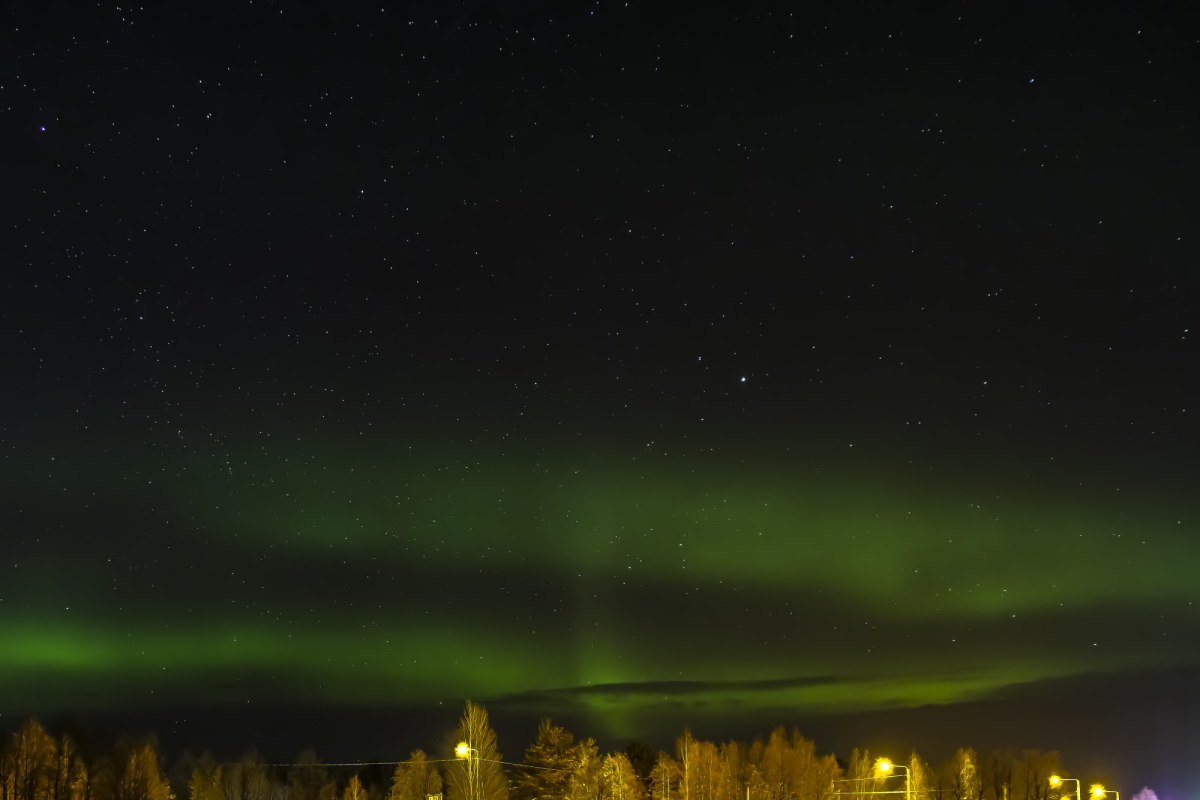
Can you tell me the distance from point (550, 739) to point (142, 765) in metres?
24.0

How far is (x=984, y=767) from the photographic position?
9356 cm

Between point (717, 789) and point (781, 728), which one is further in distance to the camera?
point (781, 728)

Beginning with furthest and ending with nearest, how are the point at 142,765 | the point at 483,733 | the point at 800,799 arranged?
1. the point at 800,799
2. the point at 142,765
3. the point at 483,733

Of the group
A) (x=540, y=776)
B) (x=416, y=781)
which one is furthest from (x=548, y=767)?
(x=416, y=781)

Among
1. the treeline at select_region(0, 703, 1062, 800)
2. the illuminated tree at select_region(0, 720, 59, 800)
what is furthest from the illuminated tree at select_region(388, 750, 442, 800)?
the illuminated tree at select_region(0, 720, 59, 800)

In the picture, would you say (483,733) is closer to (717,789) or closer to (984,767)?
(717,789)

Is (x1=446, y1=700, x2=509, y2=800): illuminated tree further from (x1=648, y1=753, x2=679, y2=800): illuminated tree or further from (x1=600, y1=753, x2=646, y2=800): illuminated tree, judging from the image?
(x1=648, y1=753, x2=679, y2=800): illuminated tree

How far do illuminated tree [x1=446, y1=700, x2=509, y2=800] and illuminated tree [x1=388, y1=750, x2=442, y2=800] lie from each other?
2536cm

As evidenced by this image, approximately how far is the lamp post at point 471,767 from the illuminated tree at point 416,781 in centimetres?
3215

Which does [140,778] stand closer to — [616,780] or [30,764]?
[30,764]

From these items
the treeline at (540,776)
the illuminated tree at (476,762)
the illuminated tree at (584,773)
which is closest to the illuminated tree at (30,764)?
the treeline at (540,776)

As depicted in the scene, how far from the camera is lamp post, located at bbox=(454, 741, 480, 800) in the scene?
47.5m

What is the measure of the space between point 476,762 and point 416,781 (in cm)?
3958

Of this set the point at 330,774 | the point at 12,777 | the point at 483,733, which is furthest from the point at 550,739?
the point at 330,774
